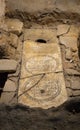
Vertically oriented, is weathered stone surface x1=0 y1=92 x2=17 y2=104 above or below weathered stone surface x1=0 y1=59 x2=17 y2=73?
below

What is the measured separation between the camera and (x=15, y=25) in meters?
5.14

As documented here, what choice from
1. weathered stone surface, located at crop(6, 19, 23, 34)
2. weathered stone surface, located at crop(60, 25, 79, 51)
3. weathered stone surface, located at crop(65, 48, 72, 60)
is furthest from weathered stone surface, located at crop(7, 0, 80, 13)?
weathered stone surface, located at crop(65, 48, 72, 60)

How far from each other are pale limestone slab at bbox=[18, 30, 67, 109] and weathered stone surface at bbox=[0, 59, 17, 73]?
0.45 ft

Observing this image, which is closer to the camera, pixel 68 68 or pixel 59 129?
pixel 59 129

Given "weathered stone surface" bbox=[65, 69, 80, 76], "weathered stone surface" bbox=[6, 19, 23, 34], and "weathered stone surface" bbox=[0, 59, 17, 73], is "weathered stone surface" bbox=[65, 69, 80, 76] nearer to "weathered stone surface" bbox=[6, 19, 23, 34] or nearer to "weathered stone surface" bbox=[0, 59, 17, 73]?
"weathered stone surface" bbox=[0, 59, 17, 73]

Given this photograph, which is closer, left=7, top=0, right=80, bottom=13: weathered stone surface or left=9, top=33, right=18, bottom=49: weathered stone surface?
left=9, top=33, right=18, bottom=49: weathered stone surface

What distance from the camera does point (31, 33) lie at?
5098mm

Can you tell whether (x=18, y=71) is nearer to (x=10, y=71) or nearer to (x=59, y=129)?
(x=10, y=71)

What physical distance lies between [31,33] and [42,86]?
1376 millimetres

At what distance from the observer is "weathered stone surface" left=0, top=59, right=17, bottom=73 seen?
4.25m

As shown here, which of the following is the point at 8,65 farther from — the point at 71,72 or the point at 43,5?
the point at 43,5

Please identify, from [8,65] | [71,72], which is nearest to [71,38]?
[71,72]

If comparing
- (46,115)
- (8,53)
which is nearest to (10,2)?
(8,53)

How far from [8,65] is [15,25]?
111 centimetres
